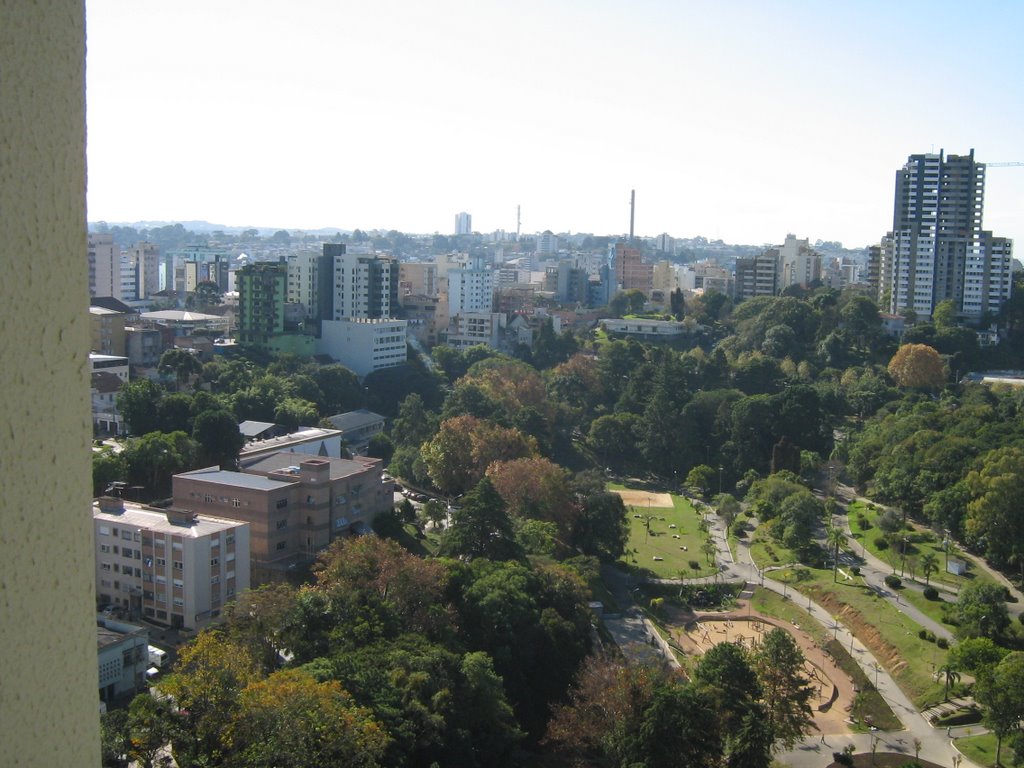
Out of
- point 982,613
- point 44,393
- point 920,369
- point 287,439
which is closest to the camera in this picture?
point 44,393

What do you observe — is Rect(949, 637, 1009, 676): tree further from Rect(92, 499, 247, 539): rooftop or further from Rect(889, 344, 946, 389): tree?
Rect(889, 344, 946, 389): tree

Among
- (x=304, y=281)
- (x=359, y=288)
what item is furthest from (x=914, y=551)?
(x=304, y=281)

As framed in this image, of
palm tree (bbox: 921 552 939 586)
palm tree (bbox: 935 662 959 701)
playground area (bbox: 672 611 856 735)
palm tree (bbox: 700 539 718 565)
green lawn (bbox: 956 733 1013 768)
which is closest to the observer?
green lawn (bbox: 956 733 1013 768)

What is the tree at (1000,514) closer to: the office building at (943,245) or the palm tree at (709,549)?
the palm tree at (709,549)

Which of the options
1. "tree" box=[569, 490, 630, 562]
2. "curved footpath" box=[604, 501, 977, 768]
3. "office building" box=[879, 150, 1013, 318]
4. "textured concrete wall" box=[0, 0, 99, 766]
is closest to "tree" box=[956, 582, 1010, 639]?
"curved footpath" box=[604, 501, 977, 768]

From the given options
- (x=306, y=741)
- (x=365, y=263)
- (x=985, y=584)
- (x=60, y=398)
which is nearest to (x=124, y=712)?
(x=306, y=741)

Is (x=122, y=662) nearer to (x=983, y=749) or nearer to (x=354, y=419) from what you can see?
(x=983, y=749)

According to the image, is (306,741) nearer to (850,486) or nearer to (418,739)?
(418,739)

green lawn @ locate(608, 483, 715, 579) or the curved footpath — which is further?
green lawn @ locate(608, 483, 715, 579)
